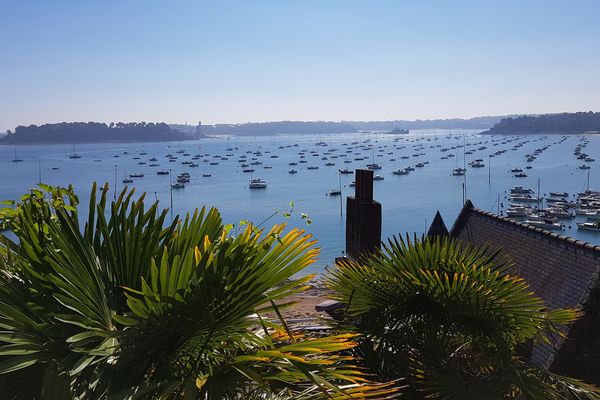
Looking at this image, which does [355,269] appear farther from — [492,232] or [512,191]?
[512,191]

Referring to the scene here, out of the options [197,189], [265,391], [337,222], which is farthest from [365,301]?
[197,189]

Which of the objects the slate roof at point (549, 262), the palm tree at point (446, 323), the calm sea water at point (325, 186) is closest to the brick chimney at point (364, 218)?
the palm tree at point (446, 323)

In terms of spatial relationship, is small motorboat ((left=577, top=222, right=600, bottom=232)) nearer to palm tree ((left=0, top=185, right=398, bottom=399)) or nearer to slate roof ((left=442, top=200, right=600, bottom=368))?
slate roof ((left=442, top=200, right=600, bottom=368))

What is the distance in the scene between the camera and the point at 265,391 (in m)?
3.49

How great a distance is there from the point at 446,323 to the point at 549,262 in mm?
9766

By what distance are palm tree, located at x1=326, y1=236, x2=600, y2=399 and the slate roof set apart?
601cm

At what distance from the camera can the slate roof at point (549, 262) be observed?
11531 mm

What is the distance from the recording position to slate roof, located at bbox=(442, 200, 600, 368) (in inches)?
454

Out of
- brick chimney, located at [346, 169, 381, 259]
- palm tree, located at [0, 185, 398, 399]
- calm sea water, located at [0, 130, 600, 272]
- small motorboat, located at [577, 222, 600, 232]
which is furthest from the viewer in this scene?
calm sea water, located at [0, 130, 600, 272]

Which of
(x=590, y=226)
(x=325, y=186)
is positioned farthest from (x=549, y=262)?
(x=325, y=186)

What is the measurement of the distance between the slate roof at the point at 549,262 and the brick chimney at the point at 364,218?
13.4 ft

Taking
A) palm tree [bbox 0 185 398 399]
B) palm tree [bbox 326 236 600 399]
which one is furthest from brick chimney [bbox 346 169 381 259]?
palm tree [bbox 0 185 398 399]

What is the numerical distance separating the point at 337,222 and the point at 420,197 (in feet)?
92.6

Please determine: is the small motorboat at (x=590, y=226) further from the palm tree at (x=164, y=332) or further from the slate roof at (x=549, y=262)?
the palm tree at (x=164, y=332)
